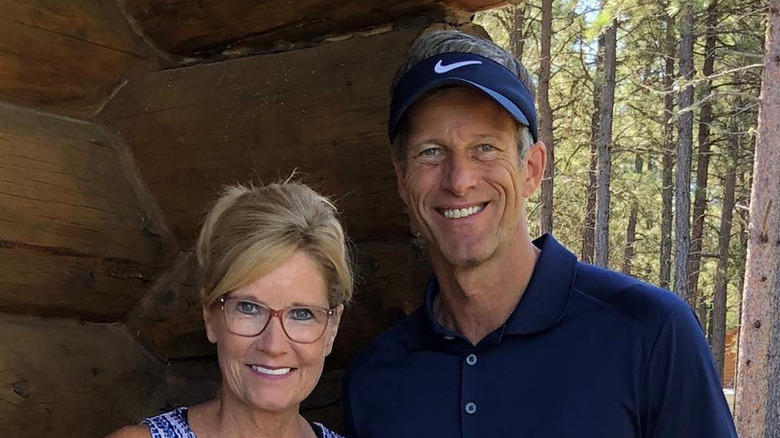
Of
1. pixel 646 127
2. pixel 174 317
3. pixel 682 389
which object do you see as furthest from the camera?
pixel 646 127

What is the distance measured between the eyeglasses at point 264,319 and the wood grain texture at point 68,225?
32.4 inches

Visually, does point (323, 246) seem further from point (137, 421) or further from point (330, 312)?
point (137, 421)

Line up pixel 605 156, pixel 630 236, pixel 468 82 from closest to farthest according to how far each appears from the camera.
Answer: pixel 468 82, pixel 605 156, pixel 630 236

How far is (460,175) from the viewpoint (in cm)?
185

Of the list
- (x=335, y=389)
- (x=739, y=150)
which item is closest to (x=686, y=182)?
(x=739, y=150)

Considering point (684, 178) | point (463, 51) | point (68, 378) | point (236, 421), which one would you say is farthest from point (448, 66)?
point (684, 178)

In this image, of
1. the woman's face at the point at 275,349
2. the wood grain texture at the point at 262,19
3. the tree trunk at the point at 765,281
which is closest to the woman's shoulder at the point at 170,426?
the woman's face at the point at 275,349

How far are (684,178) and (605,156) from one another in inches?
59.9

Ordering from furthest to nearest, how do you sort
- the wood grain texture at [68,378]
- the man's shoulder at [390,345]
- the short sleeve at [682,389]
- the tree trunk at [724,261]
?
the tree trunk at [724,261]
the wood grain texture at [68,378]
the man's shoulder at [390,345]
the short sleeve at [682,389]

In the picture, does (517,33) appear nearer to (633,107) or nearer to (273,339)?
(633,107)

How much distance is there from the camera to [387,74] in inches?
93.1

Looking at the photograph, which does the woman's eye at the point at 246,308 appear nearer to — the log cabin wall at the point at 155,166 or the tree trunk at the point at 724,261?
the log cabin wall at the point at 155,166

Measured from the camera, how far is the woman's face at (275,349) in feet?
6.10

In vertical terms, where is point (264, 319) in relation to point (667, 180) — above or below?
below
